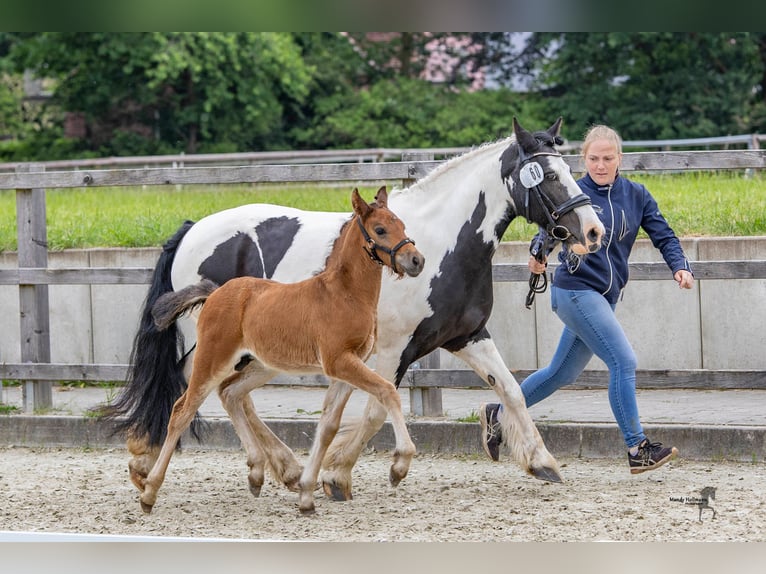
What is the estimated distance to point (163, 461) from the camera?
16.1 ft

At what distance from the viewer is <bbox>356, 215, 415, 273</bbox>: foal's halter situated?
427 cm

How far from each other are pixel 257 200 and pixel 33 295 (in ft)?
14.3

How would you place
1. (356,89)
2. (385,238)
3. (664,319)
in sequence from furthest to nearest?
1. (356,89)
2. (664,319)
3. (385,238)

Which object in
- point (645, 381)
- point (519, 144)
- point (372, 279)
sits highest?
point (519, 144)

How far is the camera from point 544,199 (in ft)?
16.0

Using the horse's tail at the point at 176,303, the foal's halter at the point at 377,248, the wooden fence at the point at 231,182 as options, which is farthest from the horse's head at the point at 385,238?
the wooden fence at the point at 231,182

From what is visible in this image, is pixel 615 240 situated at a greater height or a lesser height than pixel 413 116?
lesser

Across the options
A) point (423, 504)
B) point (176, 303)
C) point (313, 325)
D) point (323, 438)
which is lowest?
point (423, 504)

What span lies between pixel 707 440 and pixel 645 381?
50cm

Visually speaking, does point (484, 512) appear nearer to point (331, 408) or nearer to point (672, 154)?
point (331, 408)

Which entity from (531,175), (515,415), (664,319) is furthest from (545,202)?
(664,319)

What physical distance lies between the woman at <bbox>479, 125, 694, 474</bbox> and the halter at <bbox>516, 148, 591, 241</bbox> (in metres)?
0.20

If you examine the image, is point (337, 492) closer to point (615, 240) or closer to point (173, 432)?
point (173, 432)
